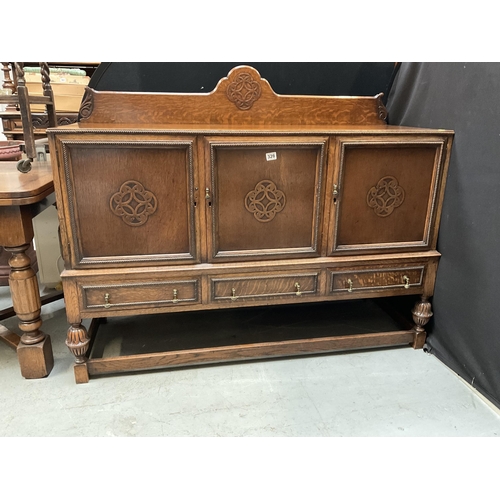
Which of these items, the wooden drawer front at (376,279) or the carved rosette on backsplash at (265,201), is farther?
the wooden drawer front at (376,279)

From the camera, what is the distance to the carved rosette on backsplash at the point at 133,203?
166cm

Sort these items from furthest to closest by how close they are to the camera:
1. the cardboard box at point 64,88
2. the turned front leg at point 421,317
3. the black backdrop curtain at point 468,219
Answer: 1. the cardboard box at point 64,88
2. the turned front leg at point 421,317
3. the black backdrop curtain at point 468,219

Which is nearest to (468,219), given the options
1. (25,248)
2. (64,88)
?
(25,248)

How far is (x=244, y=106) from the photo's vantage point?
2020 millimetres

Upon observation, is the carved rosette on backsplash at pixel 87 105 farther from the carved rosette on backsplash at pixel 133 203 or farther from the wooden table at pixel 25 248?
the carved rosette on backsplash at pixel 133 203

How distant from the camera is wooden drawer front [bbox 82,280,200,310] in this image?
5.80ft

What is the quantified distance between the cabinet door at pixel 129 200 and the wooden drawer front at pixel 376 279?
0.70m

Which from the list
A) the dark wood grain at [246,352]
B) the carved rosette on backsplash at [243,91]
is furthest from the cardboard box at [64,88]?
the dark wood grain at [246,352]

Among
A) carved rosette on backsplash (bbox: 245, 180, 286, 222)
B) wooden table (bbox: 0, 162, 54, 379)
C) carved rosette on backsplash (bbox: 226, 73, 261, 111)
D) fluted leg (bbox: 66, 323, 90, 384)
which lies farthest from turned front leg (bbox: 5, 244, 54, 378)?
carved rosette on backsplash (bbox: 226, 73, 261, 111)

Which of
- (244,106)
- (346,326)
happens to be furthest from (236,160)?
(346,326)

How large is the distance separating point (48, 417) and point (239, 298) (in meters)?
0.91

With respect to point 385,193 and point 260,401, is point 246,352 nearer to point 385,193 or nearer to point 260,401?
point 260,401

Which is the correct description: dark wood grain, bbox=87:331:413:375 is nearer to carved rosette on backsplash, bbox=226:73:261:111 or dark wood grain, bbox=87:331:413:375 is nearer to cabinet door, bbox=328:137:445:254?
cabinet door, bbox=328:137:445:254

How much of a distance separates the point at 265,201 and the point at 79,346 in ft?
3.37
